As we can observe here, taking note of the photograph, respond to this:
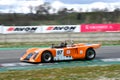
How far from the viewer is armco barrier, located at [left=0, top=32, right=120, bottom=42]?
2667 cm

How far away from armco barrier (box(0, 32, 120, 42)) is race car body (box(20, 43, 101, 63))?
11616 millimetres

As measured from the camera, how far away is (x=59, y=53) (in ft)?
47.3

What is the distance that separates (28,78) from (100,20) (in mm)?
41151

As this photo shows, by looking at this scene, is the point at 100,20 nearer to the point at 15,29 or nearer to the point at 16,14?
the point at 16,14

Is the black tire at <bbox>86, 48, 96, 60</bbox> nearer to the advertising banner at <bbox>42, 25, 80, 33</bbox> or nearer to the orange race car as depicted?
the orange race car

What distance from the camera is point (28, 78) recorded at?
9.34 m

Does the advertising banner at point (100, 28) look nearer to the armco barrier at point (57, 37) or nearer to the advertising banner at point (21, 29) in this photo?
the advertising banner at point (21, 29)

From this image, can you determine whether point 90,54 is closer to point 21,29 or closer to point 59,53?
point 59,53

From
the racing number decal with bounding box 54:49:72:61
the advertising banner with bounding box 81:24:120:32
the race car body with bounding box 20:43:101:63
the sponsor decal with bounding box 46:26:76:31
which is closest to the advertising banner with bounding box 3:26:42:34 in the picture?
the sponsor decal with bounding box 46:26:76:31

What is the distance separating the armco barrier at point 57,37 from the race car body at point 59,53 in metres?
11.6

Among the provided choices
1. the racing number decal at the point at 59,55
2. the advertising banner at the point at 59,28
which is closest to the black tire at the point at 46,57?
the racing number decal at the point at 59,55

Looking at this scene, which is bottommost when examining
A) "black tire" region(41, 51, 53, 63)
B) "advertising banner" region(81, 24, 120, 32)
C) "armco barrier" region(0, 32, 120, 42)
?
"black tire" region(41, 51, 53, 63)

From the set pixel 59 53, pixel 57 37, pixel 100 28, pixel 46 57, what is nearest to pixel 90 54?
pixel 59 53

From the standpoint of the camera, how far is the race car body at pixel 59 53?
14031 mm
